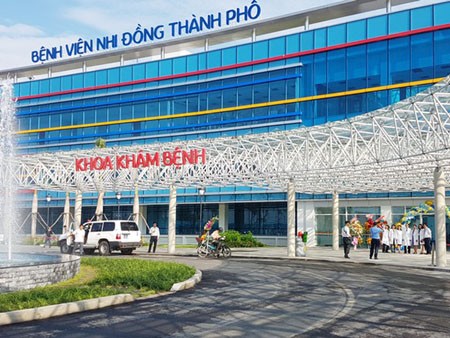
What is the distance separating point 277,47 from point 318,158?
22.2 m

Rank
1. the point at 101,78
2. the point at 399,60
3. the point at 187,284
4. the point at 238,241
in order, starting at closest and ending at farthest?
the point at 187,284 → the point at 399,60 → the point at 238,241 → the point at 101,78

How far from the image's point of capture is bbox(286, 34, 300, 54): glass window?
4689 cm

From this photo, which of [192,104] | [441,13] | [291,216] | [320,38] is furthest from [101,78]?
[291,216]

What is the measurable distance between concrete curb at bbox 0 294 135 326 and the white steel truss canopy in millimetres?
12417

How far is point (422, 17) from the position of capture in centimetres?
Result: 4062

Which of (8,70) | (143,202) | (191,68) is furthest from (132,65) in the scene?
(8,70)

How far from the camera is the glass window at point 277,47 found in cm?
4778

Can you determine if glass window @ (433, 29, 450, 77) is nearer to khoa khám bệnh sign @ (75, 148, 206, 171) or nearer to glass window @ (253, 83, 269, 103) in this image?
glass window @ (253, 83, 269, 103)

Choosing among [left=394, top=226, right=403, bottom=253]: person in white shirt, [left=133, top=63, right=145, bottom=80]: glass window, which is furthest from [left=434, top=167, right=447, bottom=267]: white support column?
[left=133, top=63, right=145, bottom=80]: glass window

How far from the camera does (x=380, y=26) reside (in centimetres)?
4266

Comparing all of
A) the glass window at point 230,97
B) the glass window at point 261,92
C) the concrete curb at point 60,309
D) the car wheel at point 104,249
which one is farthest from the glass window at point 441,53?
the concrete curb at point 60,309

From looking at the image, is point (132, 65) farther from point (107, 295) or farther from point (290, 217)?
point (107, 295)

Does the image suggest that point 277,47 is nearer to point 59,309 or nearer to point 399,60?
point 399,60

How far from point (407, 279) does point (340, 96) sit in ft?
91.7
